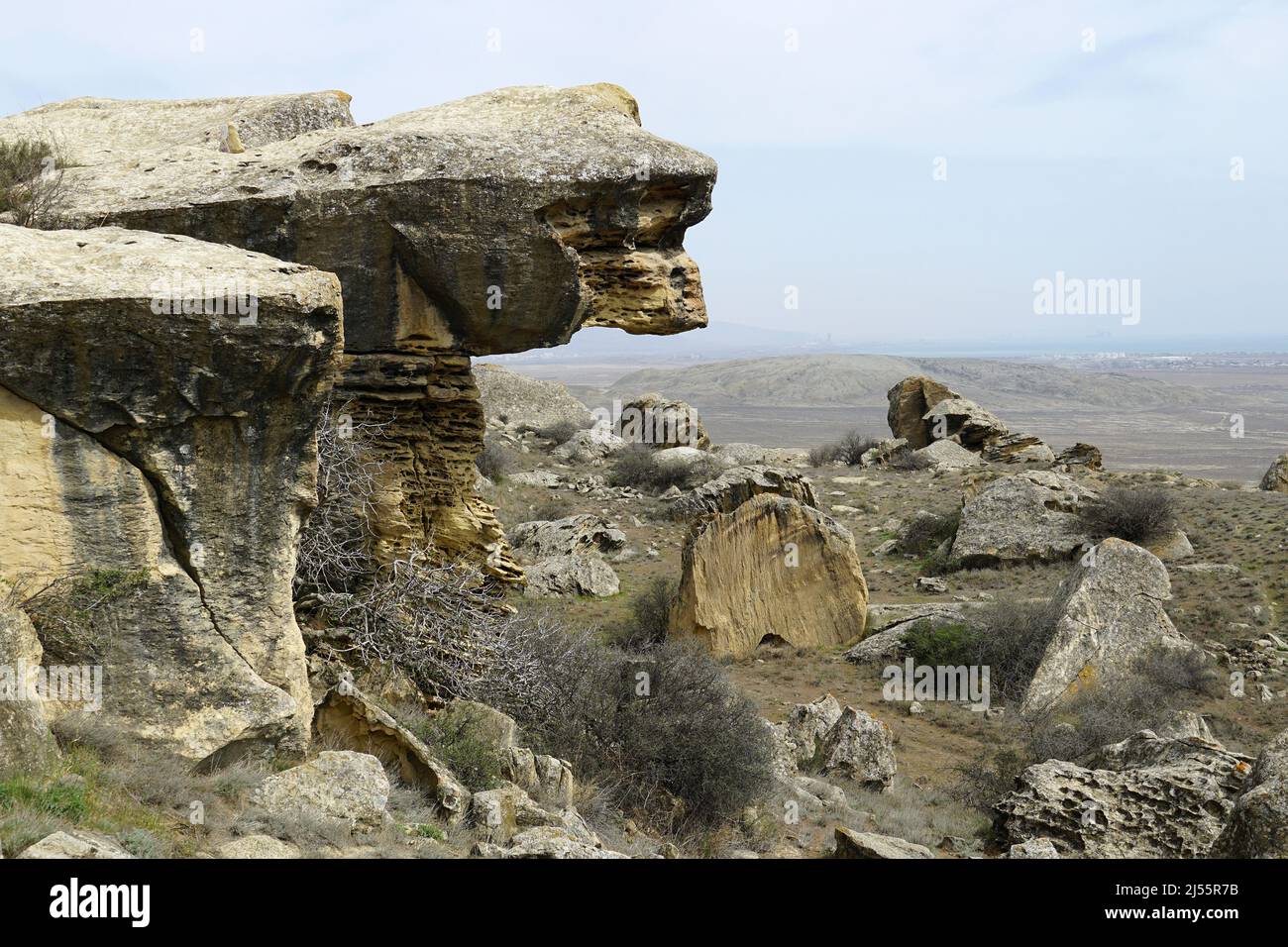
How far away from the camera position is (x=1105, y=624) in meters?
12.9

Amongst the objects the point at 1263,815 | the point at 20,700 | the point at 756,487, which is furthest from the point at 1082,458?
the point at 20,700

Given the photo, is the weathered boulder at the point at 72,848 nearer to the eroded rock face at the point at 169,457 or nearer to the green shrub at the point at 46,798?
the green shrub at the point at 46,798

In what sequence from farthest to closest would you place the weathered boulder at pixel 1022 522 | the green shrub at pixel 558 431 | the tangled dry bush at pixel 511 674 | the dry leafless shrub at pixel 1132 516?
the green shrub at pixel 558 431, the weathered boulder at pixel 1022 522, the dry leafless shrub at pixel 1132 516, the tangled dry bush at pixel 511 674

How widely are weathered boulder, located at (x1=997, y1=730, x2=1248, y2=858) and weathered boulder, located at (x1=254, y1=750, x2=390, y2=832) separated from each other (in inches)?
177

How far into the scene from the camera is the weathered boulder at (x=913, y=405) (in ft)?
98.7

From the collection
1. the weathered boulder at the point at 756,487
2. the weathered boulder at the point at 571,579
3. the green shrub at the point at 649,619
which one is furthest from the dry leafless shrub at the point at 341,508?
the weathered boulder at the point at 756,487

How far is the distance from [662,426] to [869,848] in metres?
22.8

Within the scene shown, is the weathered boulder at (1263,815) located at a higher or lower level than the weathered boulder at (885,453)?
lower

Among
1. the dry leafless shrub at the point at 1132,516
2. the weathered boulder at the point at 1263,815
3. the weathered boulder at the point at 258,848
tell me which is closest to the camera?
the weathered boulder at the point at 258,848

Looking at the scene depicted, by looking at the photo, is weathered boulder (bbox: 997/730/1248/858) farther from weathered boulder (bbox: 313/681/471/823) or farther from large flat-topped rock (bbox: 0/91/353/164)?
large flat-topped rock (bbox: 0/91/353/164)

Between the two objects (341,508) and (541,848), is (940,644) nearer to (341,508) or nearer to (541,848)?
(341,508)

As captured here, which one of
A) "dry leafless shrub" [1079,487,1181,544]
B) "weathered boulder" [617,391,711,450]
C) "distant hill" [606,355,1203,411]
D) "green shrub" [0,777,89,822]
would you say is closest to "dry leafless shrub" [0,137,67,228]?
"green shrub" [0,777,89,822]

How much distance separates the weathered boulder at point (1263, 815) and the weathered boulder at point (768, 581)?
8414mm
